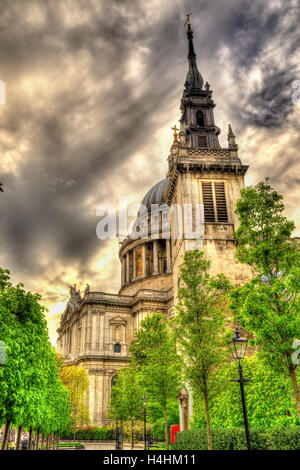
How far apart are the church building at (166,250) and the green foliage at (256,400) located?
857cm

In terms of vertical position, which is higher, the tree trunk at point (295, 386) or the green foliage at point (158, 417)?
the green foliage at point (158, 417)

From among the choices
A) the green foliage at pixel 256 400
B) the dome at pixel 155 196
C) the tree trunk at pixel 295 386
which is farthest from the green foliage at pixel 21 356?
the dome at pixel 155 196

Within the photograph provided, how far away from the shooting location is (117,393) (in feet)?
148

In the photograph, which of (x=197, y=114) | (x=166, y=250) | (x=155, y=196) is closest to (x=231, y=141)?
(x=197, y=114)

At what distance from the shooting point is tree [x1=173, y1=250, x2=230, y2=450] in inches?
840

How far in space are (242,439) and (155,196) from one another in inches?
2850

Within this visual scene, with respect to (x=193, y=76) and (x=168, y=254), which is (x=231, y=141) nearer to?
(x=193, y=76)

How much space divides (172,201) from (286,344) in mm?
30196

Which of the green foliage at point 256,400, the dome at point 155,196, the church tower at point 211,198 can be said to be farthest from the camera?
the dome at point 155,196

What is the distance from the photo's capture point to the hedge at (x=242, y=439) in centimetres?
Result: 1558

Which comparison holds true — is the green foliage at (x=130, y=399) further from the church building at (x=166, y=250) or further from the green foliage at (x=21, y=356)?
the green foliage at (x=21, y=356)

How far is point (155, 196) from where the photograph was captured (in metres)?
89.1

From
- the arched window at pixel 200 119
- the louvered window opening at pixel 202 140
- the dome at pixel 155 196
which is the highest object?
the dome at pixel 155 196
